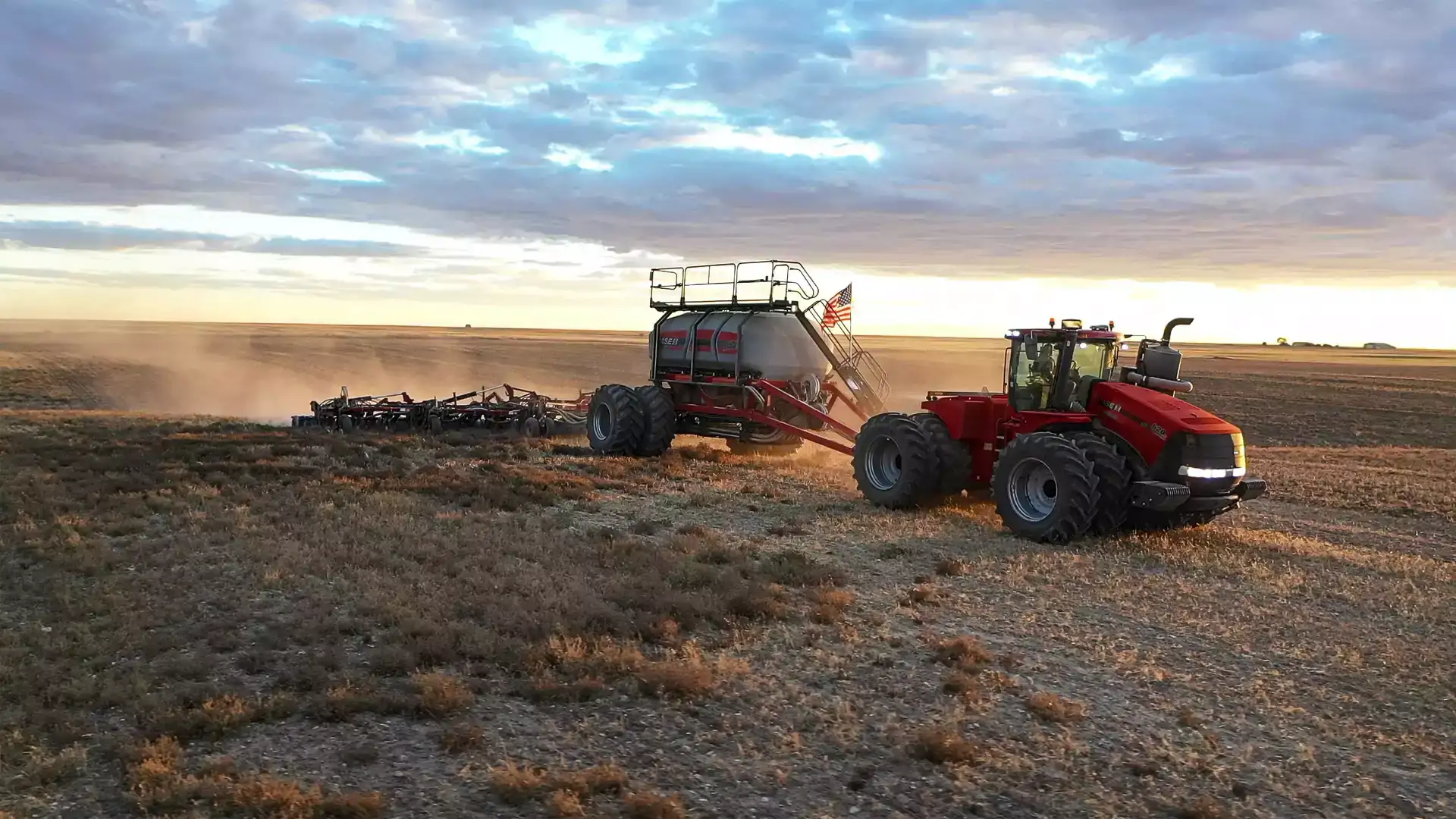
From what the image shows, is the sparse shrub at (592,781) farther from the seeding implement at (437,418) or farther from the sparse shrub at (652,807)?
the seeding implement at (437,418)

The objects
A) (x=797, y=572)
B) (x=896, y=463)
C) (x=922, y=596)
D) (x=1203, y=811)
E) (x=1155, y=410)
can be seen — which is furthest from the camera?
(x=896, y=463)

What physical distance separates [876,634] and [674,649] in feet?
6.06

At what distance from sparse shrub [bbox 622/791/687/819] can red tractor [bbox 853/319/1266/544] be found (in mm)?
8164

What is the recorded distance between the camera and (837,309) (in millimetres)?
19750

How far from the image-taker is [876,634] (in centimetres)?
871

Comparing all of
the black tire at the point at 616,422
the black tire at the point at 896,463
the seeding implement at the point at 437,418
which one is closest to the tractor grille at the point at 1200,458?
the black tire at the point at 896,463

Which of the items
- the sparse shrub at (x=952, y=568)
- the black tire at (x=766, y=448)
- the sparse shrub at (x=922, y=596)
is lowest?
the sparse shrub at (x=922, y=596)

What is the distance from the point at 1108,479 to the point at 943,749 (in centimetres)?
715

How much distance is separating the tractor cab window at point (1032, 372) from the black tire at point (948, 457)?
113cm

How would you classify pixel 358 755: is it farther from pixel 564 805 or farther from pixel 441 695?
pixel 564 805

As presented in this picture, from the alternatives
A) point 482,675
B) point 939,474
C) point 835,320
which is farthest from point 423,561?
point 835,320

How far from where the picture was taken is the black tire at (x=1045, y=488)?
12141 mm

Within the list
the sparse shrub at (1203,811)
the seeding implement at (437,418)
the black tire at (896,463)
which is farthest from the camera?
the seeding implement at (437,418)

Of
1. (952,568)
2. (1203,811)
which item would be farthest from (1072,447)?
(1203,811)
